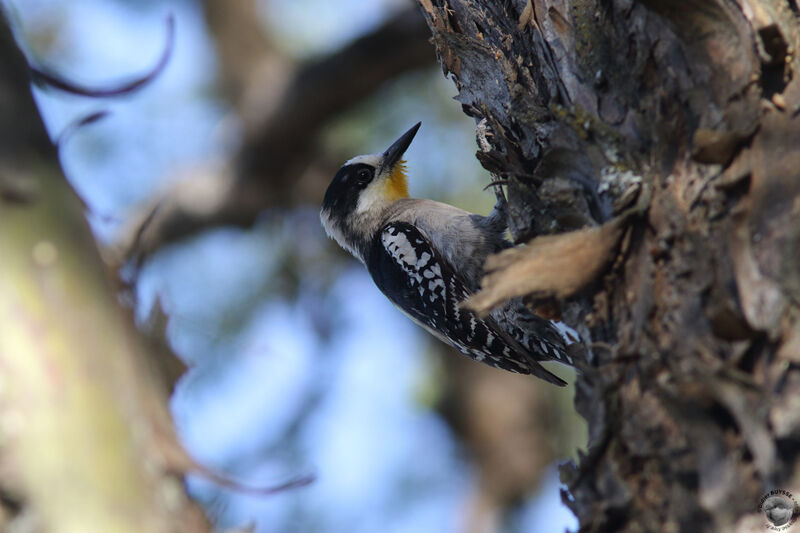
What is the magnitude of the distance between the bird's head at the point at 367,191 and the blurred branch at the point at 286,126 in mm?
2032

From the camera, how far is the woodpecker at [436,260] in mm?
4578

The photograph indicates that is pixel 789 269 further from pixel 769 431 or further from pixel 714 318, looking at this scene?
pixel 769 431

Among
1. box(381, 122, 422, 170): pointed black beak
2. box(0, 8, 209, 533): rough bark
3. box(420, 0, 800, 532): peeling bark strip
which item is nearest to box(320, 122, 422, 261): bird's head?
box(381, 122, 422, 170): pointed black beak

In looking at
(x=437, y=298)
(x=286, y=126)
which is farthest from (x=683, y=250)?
(x=286, y=126)

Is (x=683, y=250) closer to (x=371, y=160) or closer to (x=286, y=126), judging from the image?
(x=371, y=160)

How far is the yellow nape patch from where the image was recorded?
5.91 m

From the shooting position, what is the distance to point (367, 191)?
5.96 meters

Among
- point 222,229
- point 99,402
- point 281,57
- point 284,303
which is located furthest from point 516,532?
point 99,402

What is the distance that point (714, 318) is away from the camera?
2043 millimetres

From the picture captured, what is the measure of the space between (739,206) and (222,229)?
22.4 ft

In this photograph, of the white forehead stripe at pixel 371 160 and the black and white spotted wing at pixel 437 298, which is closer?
the black and white spotted wing at pixel 437 298

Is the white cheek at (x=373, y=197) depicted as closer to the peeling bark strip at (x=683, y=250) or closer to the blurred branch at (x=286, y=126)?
the blurred branch at (x=286, y=126)

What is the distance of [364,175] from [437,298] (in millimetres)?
1453

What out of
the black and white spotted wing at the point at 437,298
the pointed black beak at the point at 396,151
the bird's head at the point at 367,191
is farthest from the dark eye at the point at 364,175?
the black and white spotted wing at the point at 437,298
